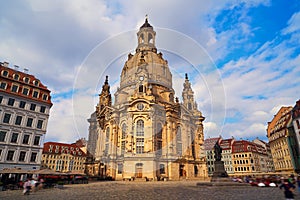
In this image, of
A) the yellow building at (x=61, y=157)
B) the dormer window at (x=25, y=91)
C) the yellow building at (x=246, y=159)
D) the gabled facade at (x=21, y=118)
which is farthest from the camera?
the yellow building at (x=61, y=157)

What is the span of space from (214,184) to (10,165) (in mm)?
30967

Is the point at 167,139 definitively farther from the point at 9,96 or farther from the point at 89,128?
the point at 9,96

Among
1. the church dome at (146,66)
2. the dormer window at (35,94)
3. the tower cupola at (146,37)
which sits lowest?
the dormer window at (35,94)

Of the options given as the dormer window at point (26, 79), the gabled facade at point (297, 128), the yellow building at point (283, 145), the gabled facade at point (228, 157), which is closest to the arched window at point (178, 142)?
the yellow building at point (283, 145)

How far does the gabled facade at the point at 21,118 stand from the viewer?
31.0 metres

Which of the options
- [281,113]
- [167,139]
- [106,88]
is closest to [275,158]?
[281,113]

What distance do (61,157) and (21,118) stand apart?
44.7 meters

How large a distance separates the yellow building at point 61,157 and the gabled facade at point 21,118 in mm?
39544

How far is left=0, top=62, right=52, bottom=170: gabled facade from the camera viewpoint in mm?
31031

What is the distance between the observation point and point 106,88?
66.3 metres

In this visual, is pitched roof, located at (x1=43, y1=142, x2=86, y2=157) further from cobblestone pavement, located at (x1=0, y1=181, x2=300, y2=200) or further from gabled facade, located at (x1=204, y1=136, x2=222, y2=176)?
cobblestone pavement, located at (x1=0, y1=181, x2=300, y2=200)

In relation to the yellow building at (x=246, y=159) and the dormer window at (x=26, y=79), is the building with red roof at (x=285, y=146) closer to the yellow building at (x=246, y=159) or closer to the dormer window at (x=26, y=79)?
the yellow building at (x=246, y=159)

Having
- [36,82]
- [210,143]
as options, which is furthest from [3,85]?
[210,143]

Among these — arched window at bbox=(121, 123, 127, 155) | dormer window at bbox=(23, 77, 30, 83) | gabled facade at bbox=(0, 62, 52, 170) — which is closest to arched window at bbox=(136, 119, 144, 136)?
arched window at bbox=(121, 123, 127, 155)
